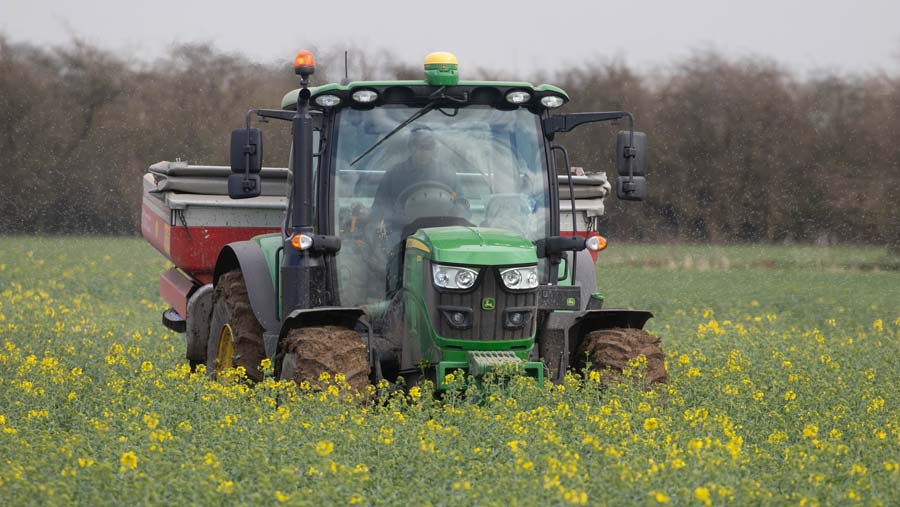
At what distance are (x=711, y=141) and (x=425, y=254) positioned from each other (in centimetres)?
3223

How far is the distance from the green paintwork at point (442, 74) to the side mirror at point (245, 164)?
108 centimetres

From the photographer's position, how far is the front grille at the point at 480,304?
7.32 metres

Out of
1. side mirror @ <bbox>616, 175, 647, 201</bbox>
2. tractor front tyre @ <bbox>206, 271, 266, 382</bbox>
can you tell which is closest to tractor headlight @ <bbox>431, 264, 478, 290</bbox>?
side mirror @ <bbox>616, 175, 647, 201</bbox>

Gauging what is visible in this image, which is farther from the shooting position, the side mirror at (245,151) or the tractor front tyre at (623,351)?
the tractor front tyre at (623,351)

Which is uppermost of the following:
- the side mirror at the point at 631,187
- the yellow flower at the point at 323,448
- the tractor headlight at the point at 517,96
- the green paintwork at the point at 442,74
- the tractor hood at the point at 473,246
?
the green paintwork at the point at 442,74

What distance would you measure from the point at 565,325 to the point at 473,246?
3.19 feet

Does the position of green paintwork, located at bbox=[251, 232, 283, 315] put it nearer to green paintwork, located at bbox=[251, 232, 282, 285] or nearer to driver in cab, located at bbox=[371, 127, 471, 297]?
green paintwork, located at bbox=[251, 232, 282, 285]

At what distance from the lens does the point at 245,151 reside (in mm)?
7625

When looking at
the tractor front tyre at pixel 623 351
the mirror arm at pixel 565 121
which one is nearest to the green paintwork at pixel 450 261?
the tractor front tyre at pixel 623 351

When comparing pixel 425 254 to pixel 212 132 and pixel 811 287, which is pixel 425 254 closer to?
pixel 811 287

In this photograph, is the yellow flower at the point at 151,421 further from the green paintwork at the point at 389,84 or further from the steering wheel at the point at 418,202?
the green paintwork at the point at 389,84

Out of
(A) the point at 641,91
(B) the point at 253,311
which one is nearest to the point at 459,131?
(B) the point at 253,311

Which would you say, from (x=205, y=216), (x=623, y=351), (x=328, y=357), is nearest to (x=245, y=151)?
(x=328, y=357)

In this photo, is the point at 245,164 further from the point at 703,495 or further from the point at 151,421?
the point at 703,495
